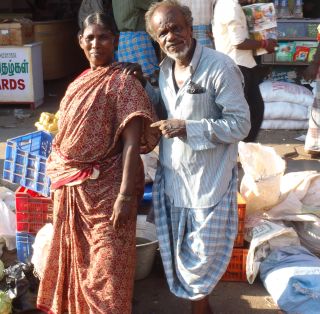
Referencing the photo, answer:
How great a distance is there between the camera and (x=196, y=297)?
2.69 metres

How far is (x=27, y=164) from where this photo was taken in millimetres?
3377

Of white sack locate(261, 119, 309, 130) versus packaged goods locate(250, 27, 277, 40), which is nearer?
packaged goods locate(250, 27, 277, 40)

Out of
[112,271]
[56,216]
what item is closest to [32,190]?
[56,216]

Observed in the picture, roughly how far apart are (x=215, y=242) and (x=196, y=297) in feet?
1.01

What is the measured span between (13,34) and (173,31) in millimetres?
5749

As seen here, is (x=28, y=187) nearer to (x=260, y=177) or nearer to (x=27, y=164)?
(x=27, y=164)

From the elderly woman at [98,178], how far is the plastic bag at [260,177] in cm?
104

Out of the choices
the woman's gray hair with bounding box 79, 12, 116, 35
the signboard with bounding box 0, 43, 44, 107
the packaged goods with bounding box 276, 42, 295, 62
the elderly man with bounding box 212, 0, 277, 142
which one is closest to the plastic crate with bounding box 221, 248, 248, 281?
the woman's gray hair with bounding box 79, 12, 116, 35

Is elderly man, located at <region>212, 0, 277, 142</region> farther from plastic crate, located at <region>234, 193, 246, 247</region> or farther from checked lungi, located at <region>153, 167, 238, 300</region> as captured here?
checked lungi, located at <region>153, 167, 238, 300</region>

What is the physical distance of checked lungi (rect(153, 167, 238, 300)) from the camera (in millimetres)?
2600

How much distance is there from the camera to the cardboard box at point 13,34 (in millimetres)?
7613

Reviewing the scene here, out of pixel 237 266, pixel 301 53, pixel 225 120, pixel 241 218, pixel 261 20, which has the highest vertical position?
pixel 261 20

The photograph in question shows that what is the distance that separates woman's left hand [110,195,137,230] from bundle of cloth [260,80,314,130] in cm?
427

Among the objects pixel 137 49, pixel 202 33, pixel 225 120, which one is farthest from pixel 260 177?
pixel 137 49
